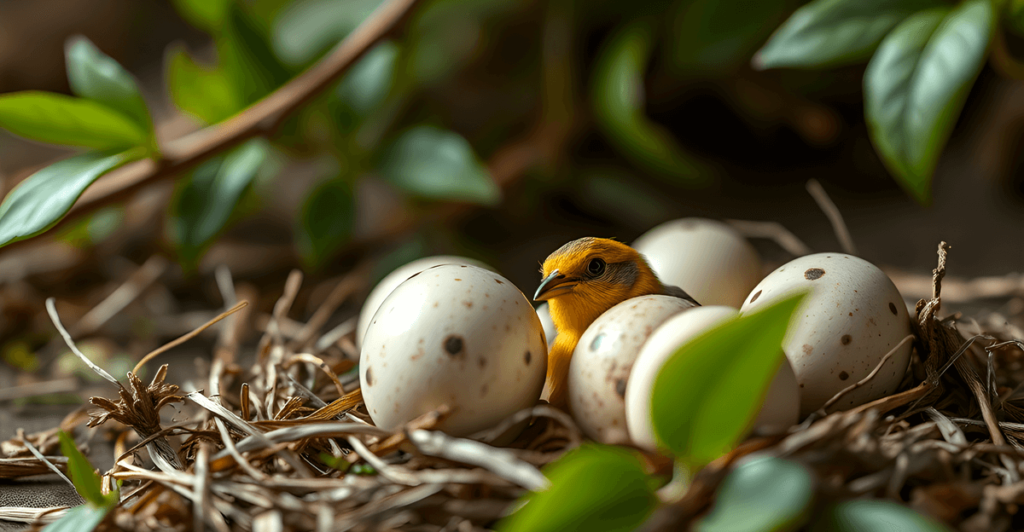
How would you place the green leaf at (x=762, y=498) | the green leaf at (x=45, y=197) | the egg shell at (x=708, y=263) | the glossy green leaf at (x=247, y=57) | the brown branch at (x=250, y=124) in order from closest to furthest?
the green leaf at (x=762, y=498), the green leaf at (x=45, y=197), the egg shell at (x=708, y=263), the brown branch at (x=250, y=124), the glossy green leaf at (x=247, y=57)

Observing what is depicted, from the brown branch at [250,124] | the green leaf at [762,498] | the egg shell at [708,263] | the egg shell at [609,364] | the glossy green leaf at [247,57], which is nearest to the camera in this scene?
the green leaf at [762,498]

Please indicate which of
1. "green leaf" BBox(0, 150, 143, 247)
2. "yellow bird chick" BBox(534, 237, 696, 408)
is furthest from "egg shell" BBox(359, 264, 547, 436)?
"green leaf" BBox(0, 150, 143, 247)

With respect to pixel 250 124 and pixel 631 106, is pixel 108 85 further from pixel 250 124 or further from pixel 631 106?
pixel 631 106

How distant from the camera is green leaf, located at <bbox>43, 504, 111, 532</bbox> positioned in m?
0.54

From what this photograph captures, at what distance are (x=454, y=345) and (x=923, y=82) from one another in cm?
69

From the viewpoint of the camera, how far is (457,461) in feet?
2.02

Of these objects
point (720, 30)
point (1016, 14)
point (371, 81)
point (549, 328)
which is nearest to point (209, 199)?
point (371, 81)

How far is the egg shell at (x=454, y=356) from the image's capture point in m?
0.66

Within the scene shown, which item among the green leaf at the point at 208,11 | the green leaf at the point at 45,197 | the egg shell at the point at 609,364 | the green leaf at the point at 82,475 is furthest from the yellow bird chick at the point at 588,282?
the green leaf at the point at 208,11

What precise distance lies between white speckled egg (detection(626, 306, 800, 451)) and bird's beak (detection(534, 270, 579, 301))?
21 cm

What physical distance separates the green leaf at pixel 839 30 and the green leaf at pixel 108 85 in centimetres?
92

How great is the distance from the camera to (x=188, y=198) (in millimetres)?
1228

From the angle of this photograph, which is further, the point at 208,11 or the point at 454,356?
the point at 208,11

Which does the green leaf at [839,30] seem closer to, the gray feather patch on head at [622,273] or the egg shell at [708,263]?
the egg shell at [708,263]
